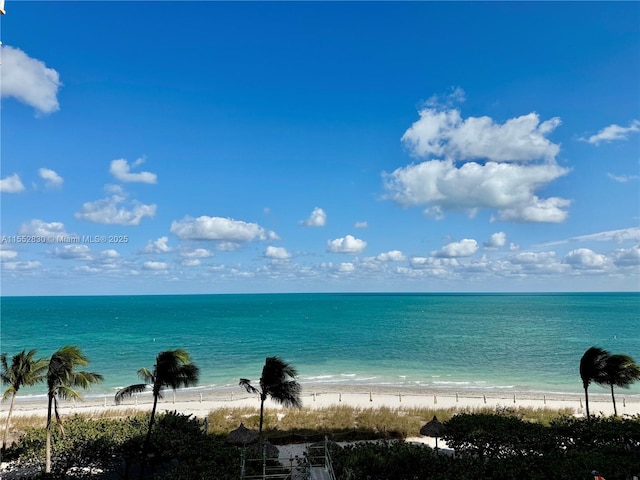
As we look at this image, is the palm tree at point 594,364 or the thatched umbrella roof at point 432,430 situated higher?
the palm tree at point 594,364

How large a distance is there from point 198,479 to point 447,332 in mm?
84177

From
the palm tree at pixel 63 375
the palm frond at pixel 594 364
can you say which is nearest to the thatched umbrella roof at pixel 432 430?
the palm frond at pixel 594 364

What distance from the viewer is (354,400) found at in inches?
1419

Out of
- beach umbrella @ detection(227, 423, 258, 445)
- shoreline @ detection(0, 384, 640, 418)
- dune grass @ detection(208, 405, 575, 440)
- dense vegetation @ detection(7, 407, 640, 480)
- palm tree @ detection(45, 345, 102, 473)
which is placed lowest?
shoreline @ detection(0, 384, 640, 418)

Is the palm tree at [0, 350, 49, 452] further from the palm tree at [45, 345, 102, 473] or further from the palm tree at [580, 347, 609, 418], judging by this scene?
the palm tree at [580, 347, 609, 418]

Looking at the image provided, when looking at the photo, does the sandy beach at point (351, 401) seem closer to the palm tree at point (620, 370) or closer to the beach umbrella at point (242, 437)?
the palm tree at point (620, 370)

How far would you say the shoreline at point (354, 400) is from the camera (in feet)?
106

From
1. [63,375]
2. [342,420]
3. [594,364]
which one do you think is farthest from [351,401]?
[63,375]

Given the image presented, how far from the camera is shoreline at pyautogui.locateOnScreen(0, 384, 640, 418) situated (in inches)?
1276

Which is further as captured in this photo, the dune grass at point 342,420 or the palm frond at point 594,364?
the dune grass at point 342,420

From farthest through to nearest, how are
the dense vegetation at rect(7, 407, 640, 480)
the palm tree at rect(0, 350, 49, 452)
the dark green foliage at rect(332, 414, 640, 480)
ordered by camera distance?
the palm tree at rect(0, 350, 49, 452) < the dense vegetation at rect(7, 407, 640, 480) < the dark green foliage at rect(332, 414, 640, 480)

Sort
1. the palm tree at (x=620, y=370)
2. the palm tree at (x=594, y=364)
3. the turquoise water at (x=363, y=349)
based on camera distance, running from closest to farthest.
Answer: the palm tree at (x=620, y=370) < the palm tree at (x=594, y=364) < the turquoise water at (x=363, y=349)

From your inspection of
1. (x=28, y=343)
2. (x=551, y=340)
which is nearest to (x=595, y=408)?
(x=551, y=340)

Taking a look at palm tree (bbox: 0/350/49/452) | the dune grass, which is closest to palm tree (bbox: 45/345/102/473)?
palm tree (bbox: 0/350/49/452)
